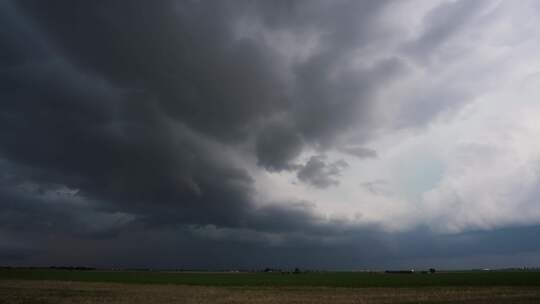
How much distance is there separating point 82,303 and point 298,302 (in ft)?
80.8

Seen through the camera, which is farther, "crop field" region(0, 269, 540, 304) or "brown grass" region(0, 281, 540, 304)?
"crop field" region(0, 269, 540, 304)

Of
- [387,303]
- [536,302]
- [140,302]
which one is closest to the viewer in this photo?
[536,302]

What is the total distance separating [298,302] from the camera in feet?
159

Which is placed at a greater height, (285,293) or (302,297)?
(285,293)

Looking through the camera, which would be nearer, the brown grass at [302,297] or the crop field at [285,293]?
the brown grass at [302,297]

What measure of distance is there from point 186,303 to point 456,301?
30.1 metres

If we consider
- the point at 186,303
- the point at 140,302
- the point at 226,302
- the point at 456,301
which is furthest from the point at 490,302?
the point at 140,302

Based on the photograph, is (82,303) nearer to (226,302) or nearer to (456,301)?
(226,302)

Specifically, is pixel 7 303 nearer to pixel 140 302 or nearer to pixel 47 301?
pixel 47 301

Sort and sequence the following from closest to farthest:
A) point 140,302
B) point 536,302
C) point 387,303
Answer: point 536,302 < point 387,303 < point 140,302

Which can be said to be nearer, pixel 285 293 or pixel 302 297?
pixel 302 297

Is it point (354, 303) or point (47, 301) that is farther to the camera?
point (47, 301)

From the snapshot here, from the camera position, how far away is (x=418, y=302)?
46.2 metres

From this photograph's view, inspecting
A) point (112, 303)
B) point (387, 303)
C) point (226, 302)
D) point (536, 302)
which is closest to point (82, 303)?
point (112, 303)
